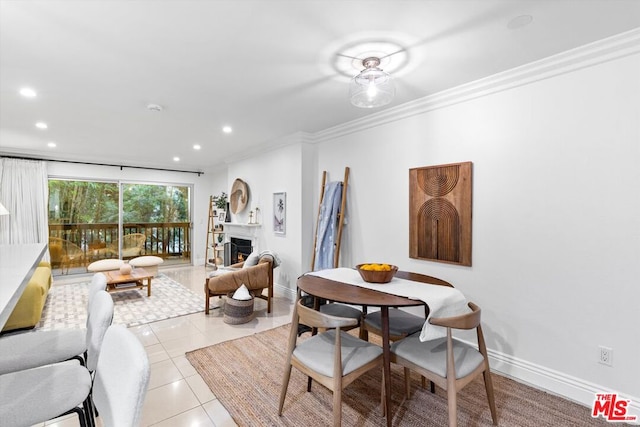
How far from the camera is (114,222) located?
248 inches

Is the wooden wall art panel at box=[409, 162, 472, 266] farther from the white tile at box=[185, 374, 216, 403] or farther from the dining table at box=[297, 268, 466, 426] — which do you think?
the white tile at box=[185, 374, 216, 403]

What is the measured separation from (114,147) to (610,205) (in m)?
6.27

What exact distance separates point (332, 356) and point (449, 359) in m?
0.64

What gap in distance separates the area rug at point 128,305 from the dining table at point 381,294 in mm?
2501

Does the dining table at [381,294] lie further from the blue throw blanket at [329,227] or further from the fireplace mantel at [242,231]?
the fireplace mantel at [242,231]

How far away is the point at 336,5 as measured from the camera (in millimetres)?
1642

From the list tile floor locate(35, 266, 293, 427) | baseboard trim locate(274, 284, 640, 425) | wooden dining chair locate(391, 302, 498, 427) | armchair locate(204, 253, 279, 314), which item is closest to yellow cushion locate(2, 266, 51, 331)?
tile floor locate(35, 266, 293, 427)

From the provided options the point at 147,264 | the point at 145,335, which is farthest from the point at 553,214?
the point at 147,264

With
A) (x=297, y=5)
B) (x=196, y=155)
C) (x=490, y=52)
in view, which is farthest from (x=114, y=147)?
(x=490, y=52)

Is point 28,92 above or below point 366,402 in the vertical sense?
above

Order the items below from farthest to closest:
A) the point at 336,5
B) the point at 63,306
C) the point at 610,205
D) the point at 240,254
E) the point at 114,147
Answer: the point at 240,254 < the point at 114,147 < the point at 63,306 < the point at 610,205 < the point at 336,5

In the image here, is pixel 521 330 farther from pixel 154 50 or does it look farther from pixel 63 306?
pixel 63 306

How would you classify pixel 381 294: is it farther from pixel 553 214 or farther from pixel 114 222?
pixel 114 222

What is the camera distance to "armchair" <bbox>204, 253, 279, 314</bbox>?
12.0 ft
